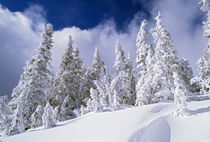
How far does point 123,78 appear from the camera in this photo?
21.5 metres

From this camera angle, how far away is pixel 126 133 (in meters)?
5.99

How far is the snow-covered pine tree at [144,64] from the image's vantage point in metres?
15.6

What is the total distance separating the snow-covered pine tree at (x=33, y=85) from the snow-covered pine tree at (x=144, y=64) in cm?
1224

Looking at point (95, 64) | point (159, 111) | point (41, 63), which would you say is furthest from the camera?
point (95, 64)

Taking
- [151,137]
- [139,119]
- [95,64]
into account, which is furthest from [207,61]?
[95,64]

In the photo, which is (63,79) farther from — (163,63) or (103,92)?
(163,63)

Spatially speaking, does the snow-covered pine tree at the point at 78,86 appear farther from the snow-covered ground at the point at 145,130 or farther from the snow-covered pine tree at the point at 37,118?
the snow-covered ground at the point at 145,130

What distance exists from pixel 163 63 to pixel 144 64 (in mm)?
4475

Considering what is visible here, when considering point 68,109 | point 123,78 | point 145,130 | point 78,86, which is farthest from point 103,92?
point 145,130

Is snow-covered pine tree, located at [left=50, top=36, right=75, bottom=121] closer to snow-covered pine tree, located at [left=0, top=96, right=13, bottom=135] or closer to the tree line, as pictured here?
the tree line

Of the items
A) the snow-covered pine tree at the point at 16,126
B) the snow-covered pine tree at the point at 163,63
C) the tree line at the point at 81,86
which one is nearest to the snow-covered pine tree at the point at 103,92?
the tree line at the point at 81,86

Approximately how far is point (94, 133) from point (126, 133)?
187 centimetres

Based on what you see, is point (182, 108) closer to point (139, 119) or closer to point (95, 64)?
point (139, 119)

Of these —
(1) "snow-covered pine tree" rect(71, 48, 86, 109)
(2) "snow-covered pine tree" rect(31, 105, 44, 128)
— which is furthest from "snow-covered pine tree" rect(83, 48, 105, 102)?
(2) "snow-covered pine tree" rect(31, 105, 44, 128)
